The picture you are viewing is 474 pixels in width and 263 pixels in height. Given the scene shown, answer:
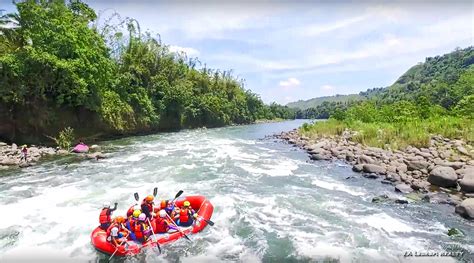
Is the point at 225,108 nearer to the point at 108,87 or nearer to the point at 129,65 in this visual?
the point at 129,65

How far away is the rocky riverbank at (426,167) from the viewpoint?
1049 centimetres

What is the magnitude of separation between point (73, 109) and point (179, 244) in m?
19.4

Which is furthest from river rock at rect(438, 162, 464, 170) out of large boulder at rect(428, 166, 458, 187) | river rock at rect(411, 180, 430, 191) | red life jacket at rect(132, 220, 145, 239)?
red life jacket at rect(132, 220, 145, 239)

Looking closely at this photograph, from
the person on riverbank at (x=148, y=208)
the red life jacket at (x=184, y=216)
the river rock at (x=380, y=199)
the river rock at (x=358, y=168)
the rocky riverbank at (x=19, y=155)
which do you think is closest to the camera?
the person on riverbank at (x=148, y=208)

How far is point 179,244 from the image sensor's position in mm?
7355

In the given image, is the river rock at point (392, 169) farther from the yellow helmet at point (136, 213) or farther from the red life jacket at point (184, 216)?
the yellow helmet at point (136, 213)

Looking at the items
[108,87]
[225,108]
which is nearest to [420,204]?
[108,87]

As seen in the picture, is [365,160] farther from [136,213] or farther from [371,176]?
[136,213]

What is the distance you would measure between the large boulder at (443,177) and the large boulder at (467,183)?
35cm

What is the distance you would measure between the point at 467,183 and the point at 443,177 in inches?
31.8

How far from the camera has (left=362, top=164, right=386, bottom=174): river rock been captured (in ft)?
44.8

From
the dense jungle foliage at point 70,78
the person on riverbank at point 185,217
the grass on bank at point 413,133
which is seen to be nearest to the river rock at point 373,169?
the grass on bank at point 413,133

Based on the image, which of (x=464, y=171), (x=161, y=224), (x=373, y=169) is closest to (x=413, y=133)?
(x=373, y=169)

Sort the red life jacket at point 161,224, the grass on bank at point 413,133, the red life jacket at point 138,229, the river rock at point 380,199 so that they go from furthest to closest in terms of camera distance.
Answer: the grass on bank at point 413,133 → the river rock at point 380,199 → the red life jacket at point 161,224 → the red life jacket at point 138,229
